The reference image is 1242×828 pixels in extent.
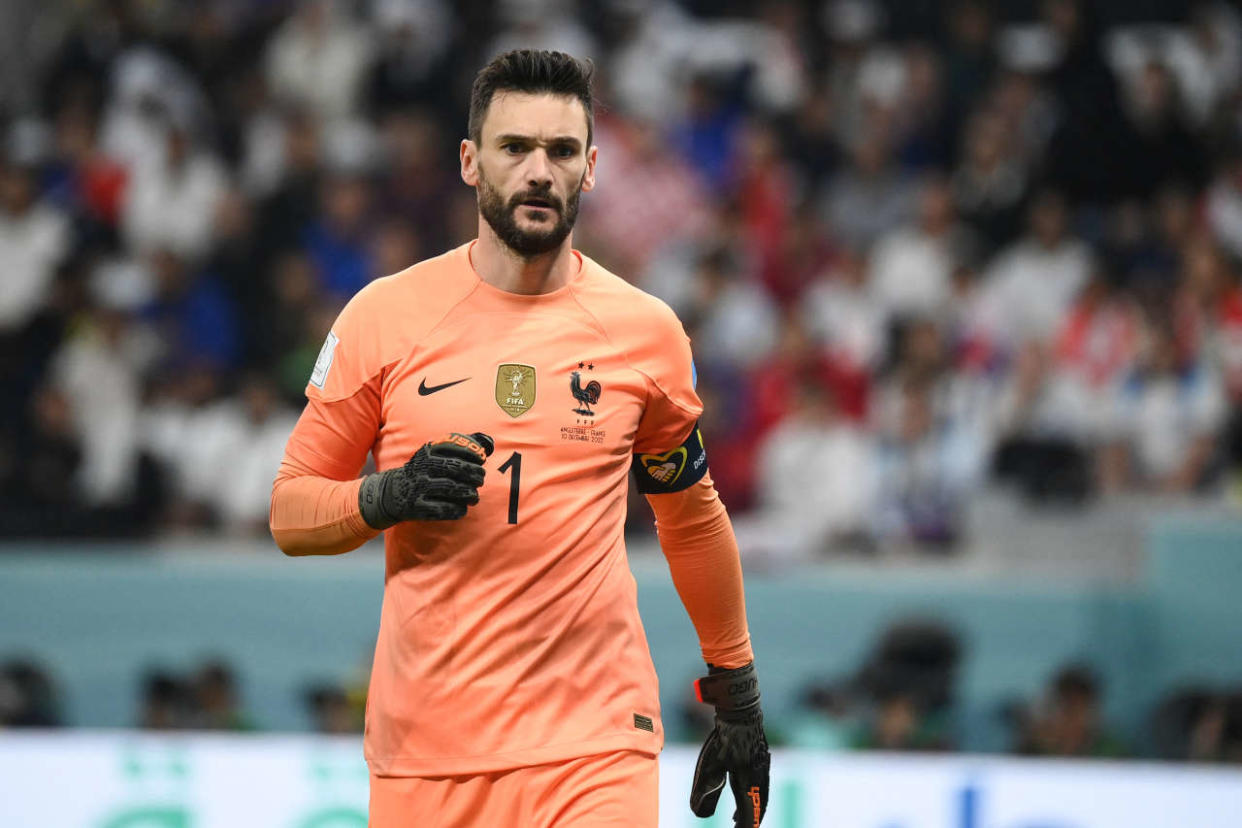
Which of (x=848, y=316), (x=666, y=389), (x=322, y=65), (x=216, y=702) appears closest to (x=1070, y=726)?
(x=848, y=316)

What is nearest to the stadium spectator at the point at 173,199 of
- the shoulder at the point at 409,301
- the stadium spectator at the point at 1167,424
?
the stadium spectator at the point at 1167,424

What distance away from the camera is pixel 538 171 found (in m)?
3.40

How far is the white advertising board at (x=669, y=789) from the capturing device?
516 centimetres

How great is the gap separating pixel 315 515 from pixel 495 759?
1.91 feet

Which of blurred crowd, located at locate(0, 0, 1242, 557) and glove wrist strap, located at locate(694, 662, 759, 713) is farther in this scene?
blurred crowd, located at locate(0, 0, 1242, 557)

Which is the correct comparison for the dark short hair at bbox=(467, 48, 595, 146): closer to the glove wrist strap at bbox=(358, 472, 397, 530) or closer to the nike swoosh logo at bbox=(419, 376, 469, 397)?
the nike swoosh logo at bbox=(419, 376, 469, 397)

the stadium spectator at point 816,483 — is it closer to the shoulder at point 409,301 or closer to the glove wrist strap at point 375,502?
the shoulder at point 409,301

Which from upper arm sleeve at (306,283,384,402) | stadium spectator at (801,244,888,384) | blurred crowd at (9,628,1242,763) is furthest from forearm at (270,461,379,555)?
stadium spectator at (801,244,888,384)

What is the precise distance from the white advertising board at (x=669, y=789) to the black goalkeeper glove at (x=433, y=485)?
2.27 metres

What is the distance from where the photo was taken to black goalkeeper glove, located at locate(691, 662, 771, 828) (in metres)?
3.84

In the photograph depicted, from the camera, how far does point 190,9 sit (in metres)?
11.8

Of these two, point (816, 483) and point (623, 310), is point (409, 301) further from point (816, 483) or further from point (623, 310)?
point (816, 483)

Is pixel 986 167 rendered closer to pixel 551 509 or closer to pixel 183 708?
pixel 183 708

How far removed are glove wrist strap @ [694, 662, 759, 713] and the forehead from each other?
4.07ft
